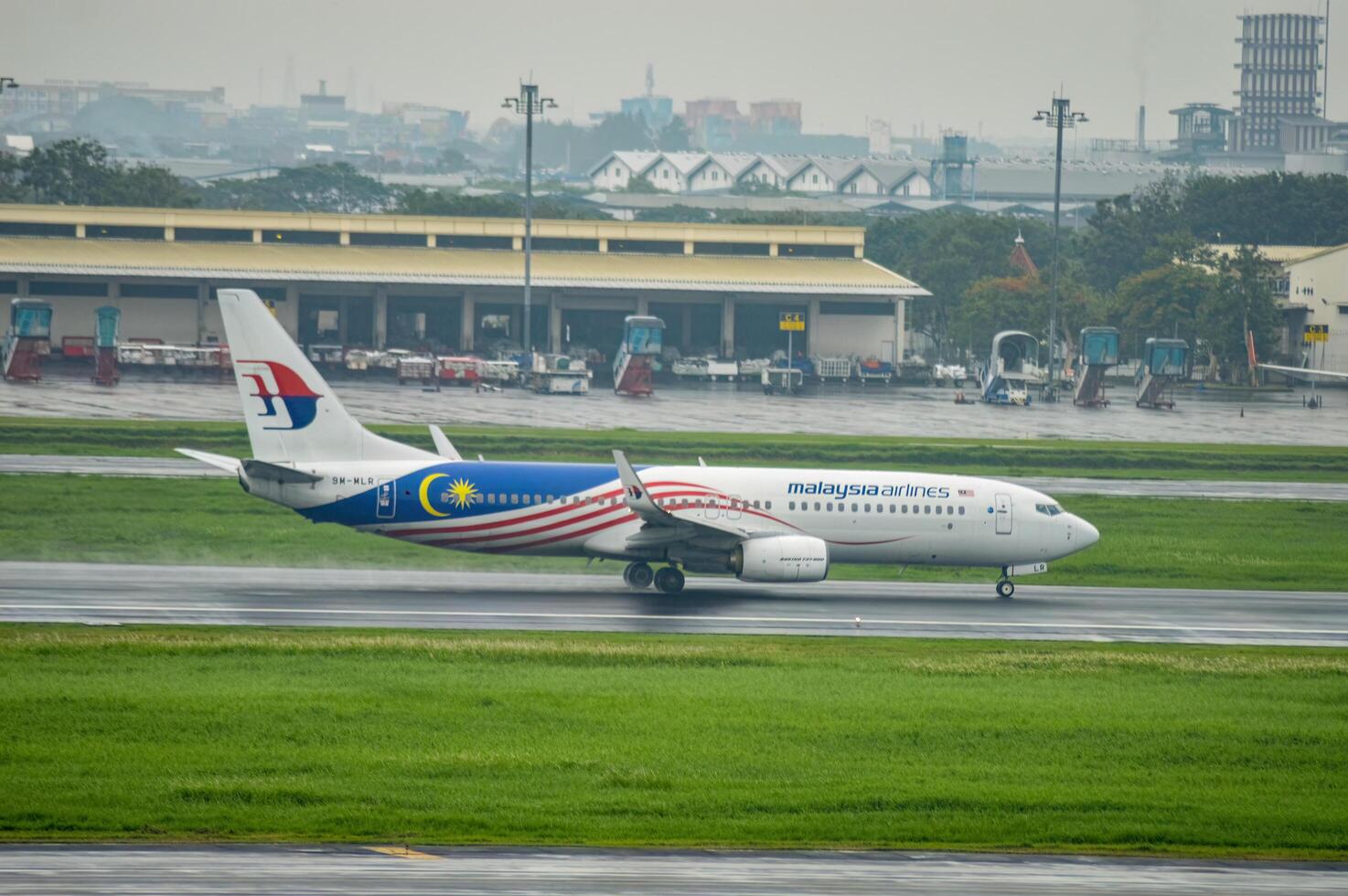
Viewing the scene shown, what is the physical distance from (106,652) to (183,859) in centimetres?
1517

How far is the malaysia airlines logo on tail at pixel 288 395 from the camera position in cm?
4988

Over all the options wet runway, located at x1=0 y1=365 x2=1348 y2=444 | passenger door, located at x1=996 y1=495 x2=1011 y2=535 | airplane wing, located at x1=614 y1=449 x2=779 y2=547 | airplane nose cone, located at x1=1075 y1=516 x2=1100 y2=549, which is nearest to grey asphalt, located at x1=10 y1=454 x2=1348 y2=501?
wet runway, located at x1=0 y1=365 x2=1348 y2=444

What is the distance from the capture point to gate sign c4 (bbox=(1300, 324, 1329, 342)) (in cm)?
12925

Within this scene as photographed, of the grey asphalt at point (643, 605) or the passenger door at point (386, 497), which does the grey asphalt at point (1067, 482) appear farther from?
the passenger door at point (386, 497)

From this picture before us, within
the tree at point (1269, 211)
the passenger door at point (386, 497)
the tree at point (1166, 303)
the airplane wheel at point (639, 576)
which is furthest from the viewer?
the tree at point (1269, 211)

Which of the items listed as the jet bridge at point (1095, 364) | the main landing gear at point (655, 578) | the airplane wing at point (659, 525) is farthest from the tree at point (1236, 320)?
the main landing gear at point (655, 578)

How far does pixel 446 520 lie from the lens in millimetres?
49500

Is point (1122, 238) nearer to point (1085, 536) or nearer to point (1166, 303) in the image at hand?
point (1166, 303)

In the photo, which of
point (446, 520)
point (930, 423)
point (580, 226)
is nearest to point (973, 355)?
point (580, 226)

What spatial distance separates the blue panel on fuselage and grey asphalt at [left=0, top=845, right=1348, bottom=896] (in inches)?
1007

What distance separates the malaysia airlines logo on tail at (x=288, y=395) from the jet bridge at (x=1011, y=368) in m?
72.3

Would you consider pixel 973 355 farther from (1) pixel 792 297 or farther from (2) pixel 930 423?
(2) pixel 930 423

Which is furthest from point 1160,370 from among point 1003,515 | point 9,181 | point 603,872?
point 9,181

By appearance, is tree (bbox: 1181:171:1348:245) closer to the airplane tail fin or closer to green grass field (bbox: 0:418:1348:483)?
green grass field (bbox: 0:418:1348:483)
